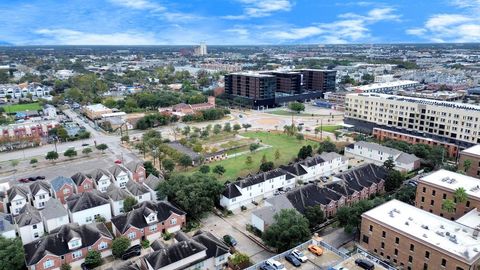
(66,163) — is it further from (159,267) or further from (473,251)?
(473,251)

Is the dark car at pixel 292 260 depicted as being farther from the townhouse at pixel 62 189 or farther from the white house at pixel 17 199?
the white house at pixel 17 199

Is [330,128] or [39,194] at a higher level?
[39,194]

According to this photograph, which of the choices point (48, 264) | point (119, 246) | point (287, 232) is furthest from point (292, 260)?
point (48, 264)

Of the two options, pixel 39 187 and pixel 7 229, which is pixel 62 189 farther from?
pixel 7 229

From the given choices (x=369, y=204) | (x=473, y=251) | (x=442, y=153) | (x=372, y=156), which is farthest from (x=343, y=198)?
(x=442, y=153)

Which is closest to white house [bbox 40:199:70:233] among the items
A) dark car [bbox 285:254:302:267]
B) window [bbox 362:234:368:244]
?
dark car [bbox 285:254:302:267]

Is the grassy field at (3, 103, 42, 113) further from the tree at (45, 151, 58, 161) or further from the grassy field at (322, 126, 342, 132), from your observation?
the grassy field at (322, 126, 342, 132)
